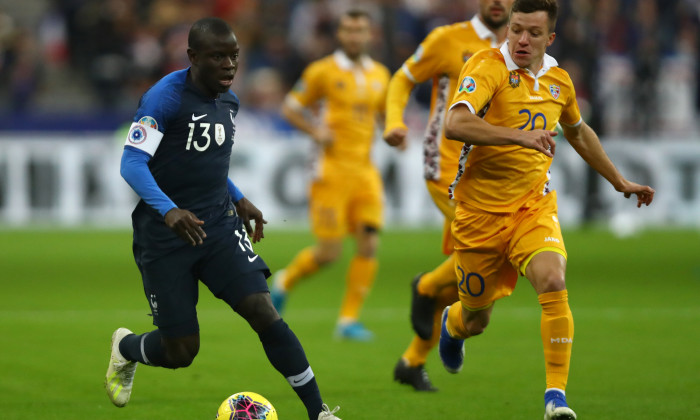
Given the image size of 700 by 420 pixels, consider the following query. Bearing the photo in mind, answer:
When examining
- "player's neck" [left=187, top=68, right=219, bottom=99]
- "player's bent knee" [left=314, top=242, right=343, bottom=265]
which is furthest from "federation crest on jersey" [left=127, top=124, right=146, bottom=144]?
"player's bent knee" [left=314, top=242, right=343, bottom=265]

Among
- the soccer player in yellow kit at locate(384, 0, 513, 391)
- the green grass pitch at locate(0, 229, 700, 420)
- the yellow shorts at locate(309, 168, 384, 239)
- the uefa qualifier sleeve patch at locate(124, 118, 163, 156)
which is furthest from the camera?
the yellow shorts at locate(309, 168, 384, 239)

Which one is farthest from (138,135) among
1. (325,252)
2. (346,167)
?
(346,167)

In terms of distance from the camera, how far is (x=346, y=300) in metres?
10.0

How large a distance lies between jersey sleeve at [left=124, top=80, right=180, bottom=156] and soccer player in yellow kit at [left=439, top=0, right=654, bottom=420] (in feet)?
4.87

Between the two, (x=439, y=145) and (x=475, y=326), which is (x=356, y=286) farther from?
(x=475, y=326)

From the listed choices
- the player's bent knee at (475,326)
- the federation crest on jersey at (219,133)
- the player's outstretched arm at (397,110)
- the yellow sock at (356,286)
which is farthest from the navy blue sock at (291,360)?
the yellow sock at (356,286)

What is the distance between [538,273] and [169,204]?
78.6 inches

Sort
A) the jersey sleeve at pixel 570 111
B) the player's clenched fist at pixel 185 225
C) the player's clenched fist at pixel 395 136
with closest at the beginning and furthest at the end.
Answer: the player's clenched fist at pixel 185 225, the jersey sleeve at pixel 570 111, the player's clenched fist at pixel 395 136

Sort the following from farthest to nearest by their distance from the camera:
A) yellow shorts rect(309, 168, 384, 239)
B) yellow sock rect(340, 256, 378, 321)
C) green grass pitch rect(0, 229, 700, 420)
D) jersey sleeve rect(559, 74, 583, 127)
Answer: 1. yellow shorts rect(309, 168, 384, 239)
2. yellow sock rect(340, 256, 378, 321)
3. green grass pitch rect(0, 229, 700, 420)
4. jersey sleeve rect(559, 74, 583, 127)

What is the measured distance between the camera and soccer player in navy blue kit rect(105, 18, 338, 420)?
571 centimetres

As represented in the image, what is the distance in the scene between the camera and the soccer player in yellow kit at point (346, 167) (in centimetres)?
1021

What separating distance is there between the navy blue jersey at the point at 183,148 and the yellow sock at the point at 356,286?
4.04 meters

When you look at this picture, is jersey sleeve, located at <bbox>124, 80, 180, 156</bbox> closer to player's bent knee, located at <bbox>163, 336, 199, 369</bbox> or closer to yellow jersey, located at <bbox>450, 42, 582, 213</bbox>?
player's bent knee, located at <bbox>163, 336, 199, 369</bbox>

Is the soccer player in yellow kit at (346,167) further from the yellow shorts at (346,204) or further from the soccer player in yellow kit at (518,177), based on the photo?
the soccer player in yellow kit at (518,177)
